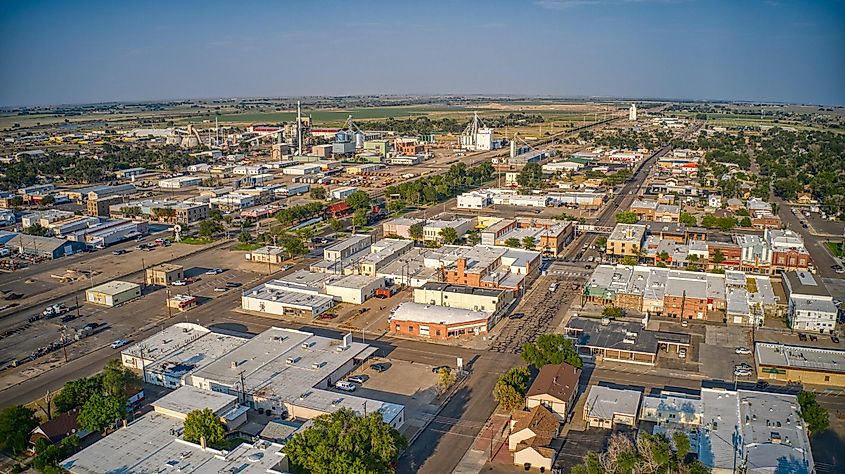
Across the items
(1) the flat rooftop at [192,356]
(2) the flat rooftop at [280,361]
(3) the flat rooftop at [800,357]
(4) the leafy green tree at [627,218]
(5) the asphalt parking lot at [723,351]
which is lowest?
(5) the asphalt parking lot at [723,351]

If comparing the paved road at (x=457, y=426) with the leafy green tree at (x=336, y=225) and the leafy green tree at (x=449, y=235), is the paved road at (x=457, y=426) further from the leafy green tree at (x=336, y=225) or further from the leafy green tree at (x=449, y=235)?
the leafy green tree at (x=336, y=225)

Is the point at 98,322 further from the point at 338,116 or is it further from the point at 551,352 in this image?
the point at 338,116

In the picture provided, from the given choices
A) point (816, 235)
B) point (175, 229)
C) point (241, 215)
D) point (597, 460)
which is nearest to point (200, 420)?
point (597, 460)

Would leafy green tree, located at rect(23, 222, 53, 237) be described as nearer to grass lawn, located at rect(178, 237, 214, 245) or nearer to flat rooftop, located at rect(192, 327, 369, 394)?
grass lawn, located at rect(178, 237, 214, 245)

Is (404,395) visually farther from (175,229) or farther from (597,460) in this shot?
(175,229)

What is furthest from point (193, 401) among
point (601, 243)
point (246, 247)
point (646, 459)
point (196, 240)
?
point (601, 243)

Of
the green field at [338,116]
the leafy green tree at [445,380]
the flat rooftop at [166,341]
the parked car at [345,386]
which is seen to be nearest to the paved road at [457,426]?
the leafy green tree at [445,380]
